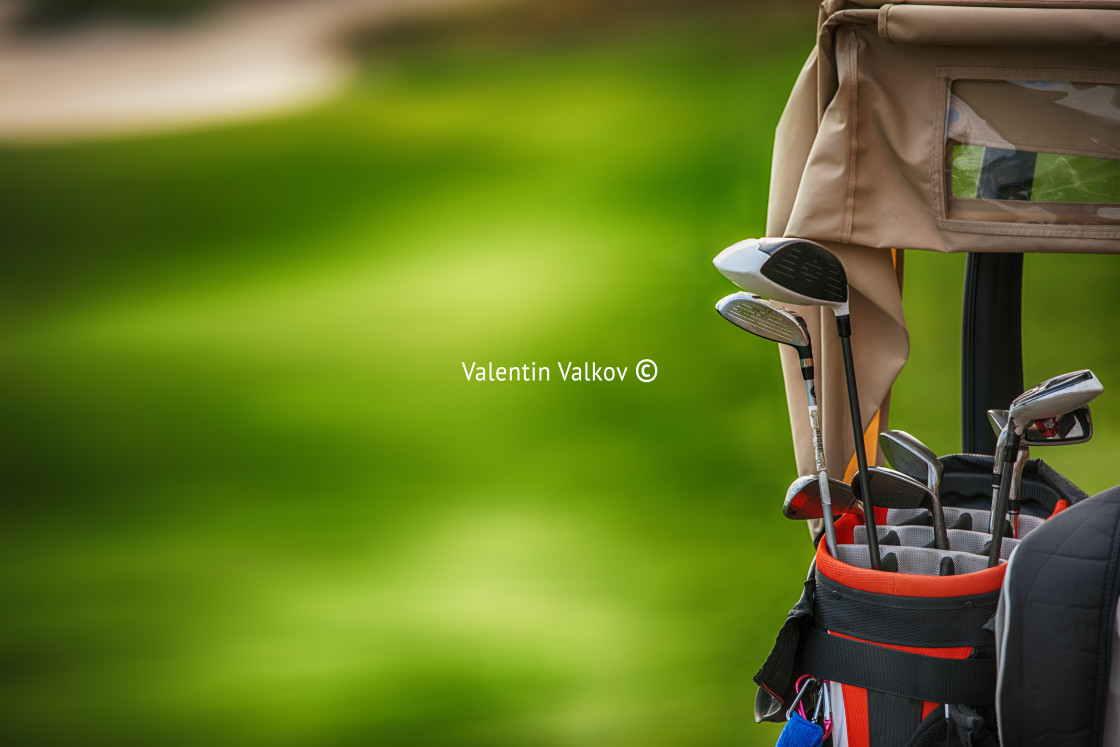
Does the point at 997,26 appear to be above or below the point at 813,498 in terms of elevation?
above

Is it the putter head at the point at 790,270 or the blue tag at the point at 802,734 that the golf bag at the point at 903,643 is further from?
the putter head at the point at 790,270

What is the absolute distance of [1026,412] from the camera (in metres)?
1.46

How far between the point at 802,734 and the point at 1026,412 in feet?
1.94

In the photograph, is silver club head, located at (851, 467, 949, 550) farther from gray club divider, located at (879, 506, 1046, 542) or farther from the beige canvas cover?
the beige canvas cover

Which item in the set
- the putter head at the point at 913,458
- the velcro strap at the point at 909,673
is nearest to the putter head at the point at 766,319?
the putter head at the point at 913,458

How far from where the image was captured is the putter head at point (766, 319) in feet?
5.15

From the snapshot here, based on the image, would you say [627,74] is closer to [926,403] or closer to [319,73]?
[319,73]

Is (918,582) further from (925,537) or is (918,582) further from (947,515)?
(947,515)

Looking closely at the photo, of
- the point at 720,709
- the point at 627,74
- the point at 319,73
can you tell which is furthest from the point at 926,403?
the point at 319,73

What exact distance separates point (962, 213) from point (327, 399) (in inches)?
63.2

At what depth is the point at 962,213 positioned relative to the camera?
1.54 metres

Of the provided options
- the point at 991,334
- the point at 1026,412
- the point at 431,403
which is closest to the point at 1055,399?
the point at 1026,412

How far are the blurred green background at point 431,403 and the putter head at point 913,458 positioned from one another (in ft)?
3.12

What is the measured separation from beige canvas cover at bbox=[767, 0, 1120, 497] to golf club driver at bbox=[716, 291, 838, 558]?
0.41ft
